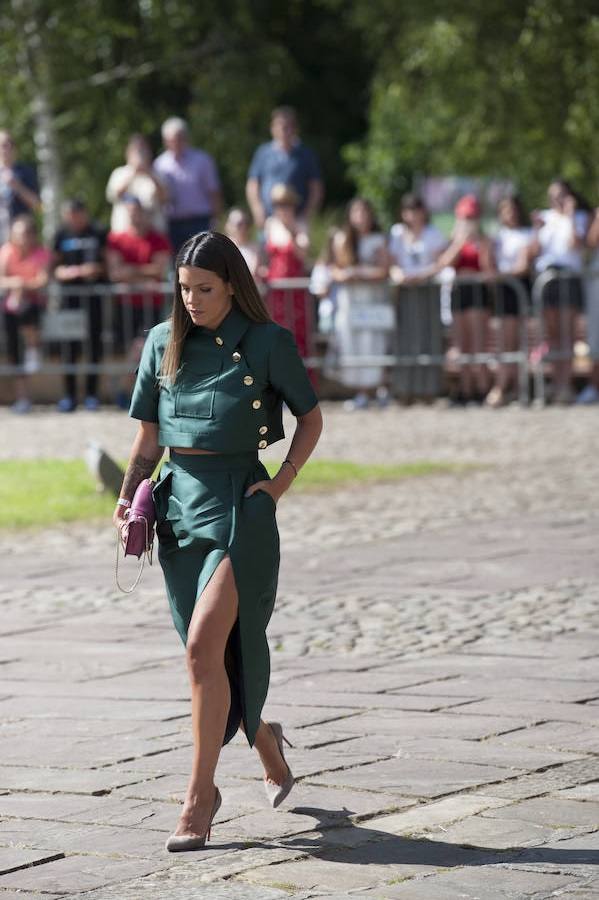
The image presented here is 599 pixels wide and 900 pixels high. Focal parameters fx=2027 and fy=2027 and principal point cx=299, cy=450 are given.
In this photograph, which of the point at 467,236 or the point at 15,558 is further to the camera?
the point at 467,236

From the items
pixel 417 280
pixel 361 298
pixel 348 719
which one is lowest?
pixel 348 719

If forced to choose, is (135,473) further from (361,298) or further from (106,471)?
(361,298)

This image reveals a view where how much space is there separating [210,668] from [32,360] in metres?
15.2

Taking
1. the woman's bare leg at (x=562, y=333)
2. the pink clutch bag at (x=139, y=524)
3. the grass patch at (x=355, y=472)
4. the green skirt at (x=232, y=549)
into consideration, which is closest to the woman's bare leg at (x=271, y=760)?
the green skirt at (x=232, y=549)

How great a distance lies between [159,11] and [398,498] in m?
22.4

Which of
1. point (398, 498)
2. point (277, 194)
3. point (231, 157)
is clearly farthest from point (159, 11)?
point (398, 498)

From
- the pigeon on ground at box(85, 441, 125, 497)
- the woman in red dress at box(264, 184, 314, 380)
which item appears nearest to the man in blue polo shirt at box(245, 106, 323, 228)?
the woman in red dress at box(264, 184, 314, 380)

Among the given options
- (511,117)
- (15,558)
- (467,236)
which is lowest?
(15,558)

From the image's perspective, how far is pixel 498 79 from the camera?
3216cm

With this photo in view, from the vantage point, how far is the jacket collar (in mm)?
5363

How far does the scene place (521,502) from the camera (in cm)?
1212

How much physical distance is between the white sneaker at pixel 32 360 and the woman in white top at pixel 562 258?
5089mm

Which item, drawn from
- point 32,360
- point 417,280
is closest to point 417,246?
point 417,280

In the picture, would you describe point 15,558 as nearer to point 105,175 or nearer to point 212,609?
point 212,609
